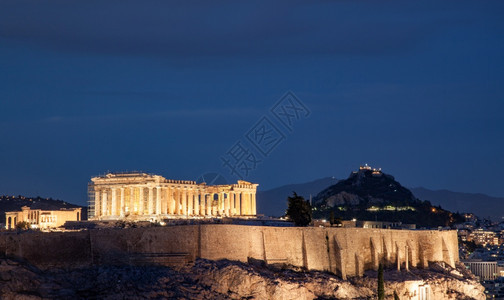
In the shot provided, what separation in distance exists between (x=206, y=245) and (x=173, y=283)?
5.13 metres

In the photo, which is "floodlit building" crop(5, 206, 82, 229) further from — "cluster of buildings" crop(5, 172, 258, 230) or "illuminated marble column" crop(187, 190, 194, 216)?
"illuminated marble column" crop(187, 190, 194, 216)

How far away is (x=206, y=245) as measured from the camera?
217 feet

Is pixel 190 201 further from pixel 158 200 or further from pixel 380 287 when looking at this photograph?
pixel 380 287

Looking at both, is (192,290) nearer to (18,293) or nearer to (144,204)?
(18,293)

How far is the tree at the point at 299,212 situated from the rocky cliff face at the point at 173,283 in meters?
11.4

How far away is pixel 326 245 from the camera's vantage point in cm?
7700

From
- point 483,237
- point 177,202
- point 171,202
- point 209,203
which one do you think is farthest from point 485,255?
point 171,202

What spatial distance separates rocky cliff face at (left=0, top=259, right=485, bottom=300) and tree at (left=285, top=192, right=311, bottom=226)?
11.4 m

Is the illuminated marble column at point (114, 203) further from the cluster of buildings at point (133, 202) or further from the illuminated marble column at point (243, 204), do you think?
the illuminated marble column at point (243, 204)

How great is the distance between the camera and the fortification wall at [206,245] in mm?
64500

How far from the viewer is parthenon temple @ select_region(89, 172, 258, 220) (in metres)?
→ 95.6

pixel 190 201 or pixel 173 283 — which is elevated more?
pixel 190 201

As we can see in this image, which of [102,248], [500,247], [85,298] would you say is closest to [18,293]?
[85,298]

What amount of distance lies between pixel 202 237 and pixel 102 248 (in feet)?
21.3
